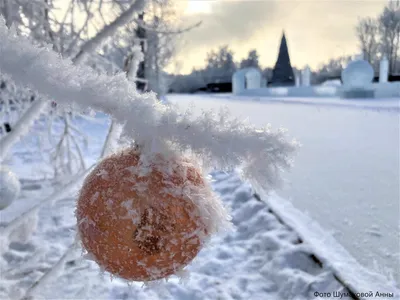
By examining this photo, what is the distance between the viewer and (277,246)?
3158mm

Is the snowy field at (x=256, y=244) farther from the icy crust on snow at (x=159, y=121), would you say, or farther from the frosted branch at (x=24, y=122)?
the frosted branch at (x=24, y=122)

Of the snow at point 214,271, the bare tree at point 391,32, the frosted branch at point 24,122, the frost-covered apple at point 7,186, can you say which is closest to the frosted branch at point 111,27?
the frosted branch at point 24,122

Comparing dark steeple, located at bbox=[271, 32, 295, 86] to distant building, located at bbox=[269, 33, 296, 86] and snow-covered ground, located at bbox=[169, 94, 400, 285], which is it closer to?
distant building, located at bbox=[269, 33, 296, 86]

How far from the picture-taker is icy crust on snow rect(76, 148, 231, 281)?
2.50 feet

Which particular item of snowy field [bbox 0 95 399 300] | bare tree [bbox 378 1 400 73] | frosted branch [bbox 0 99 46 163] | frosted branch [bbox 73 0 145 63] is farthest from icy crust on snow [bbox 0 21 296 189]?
bare tree [bbox 378 1 400 73]

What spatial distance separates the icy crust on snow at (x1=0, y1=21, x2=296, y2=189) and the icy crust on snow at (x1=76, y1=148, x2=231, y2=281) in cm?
7

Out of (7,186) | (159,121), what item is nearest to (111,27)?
(159,121)

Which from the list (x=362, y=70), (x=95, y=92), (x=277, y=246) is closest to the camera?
(x=95, y=92)

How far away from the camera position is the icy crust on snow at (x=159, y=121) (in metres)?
0.70

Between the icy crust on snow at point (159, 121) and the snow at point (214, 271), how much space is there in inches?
56.2

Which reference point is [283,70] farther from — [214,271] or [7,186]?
[7,186]

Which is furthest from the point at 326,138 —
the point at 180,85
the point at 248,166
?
the point at 180,85

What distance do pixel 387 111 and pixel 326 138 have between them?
18.0ft

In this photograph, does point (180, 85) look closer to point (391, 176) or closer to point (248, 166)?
point (391, 176)
